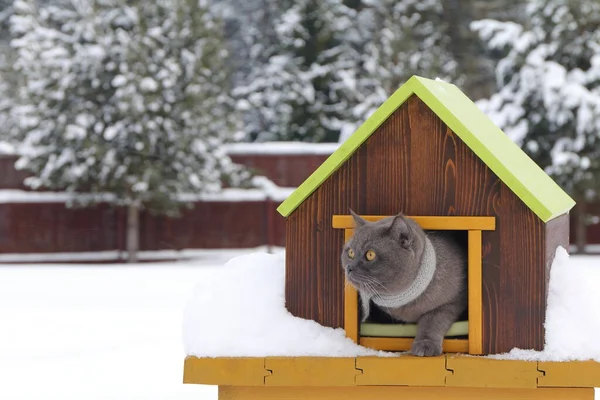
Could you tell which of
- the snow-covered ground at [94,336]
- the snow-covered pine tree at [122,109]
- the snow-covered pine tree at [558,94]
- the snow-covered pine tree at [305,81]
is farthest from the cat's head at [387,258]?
the snow-covered pine tree at [305,81]

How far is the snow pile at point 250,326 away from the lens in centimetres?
309

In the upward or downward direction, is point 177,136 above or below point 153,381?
above

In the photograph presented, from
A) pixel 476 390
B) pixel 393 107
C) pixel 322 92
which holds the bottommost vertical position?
pixel 476 390

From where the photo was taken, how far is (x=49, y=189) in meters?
15.4

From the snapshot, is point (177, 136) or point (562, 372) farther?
point (177, 136)

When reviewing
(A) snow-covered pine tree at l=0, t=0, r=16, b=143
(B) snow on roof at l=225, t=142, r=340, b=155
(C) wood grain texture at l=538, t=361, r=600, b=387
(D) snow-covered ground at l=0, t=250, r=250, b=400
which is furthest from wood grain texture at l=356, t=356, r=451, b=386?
(A) snow-covered pine tree at l=0, t=0, r=16, b=143

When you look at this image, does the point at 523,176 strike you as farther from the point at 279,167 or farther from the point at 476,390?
the point at 279,167

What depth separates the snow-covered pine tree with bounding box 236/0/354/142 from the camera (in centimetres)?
2158

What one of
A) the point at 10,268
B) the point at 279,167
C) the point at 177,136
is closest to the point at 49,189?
the point at 10,268

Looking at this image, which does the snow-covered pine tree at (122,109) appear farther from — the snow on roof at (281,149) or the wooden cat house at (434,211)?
the wooden cat house at (434,211)

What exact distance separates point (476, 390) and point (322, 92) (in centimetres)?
1939

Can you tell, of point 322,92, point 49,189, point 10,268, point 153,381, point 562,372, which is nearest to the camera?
point 562,372

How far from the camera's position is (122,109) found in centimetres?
1338

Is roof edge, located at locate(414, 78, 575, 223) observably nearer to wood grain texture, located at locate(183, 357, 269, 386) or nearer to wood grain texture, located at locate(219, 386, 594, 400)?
wood grain texture, located at locate(219, 386, 594, 400)
